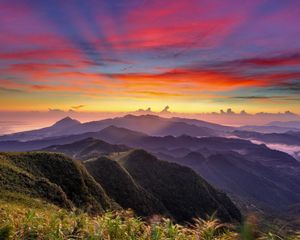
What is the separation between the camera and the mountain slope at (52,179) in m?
63.1

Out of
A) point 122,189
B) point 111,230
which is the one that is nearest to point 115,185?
point 122,189

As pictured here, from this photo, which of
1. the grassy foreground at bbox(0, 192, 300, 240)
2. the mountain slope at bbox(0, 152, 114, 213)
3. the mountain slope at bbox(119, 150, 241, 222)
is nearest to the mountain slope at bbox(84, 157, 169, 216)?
the mountain slope at bbox(119, 150, 241, 222)

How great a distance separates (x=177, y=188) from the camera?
164 m

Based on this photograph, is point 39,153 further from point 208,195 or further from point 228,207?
point 228,207

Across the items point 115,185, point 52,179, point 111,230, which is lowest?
point 115,185

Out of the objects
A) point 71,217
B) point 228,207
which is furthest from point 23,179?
point 228,207

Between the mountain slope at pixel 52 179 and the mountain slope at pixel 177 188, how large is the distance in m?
55.5

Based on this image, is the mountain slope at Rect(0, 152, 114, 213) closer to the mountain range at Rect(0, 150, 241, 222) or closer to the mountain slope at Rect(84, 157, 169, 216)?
the mountain range at Rect(0, 150, 241, 222)

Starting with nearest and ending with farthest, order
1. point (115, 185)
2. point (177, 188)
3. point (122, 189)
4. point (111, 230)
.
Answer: point (111, 230) < point (122, 189) < point (115, 185) < point (177, 188)

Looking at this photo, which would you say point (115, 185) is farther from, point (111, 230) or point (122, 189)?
point (111, 230)

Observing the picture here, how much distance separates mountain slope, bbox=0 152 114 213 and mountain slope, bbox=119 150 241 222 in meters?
55.5

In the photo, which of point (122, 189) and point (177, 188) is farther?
point (177, 188)

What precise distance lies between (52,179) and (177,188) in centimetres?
9034

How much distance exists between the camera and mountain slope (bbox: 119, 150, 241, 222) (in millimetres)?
146750
